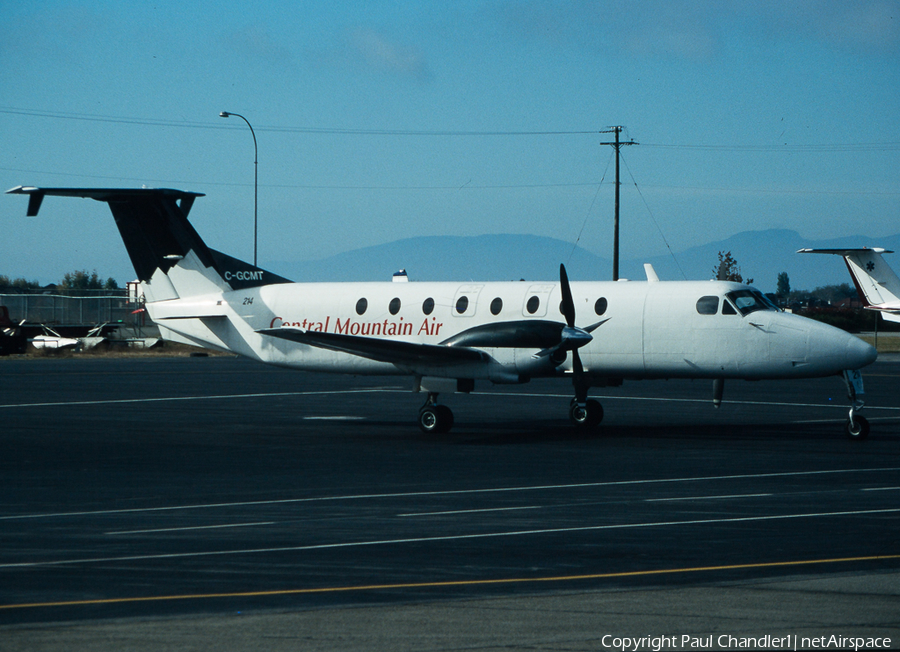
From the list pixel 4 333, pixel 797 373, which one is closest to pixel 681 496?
pixel 797 373

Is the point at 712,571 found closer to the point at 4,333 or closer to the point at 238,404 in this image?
the point at 238,404

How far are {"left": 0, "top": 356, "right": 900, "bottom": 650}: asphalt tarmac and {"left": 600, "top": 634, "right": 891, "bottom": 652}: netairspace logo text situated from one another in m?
0.08

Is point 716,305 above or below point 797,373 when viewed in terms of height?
above

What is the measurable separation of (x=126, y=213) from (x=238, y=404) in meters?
6.46

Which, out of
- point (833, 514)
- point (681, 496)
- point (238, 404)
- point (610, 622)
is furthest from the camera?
point (238, 404)

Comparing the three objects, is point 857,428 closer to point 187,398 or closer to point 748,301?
point 748,301

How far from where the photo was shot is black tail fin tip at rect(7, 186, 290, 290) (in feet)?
83.0

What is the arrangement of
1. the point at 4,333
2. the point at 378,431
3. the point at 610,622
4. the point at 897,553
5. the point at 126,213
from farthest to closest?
1. the point at 4,333
2. the point at 126,213
3. the point at 378,431
4. the point at 897,553
5. the point at 610,622

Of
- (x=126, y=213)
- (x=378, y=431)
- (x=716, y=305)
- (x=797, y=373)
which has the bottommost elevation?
(x=378, y=431)

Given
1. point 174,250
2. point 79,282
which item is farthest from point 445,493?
point 79,282

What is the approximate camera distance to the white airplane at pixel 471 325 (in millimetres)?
21047

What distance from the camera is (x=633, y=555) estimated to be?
31.7 ft

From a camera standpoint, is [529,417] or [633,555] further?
[529,417]

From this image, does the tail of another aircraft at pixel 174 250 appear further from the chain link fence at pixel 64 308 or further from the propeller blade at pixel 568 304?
the chain link fence at pixel 64 308
